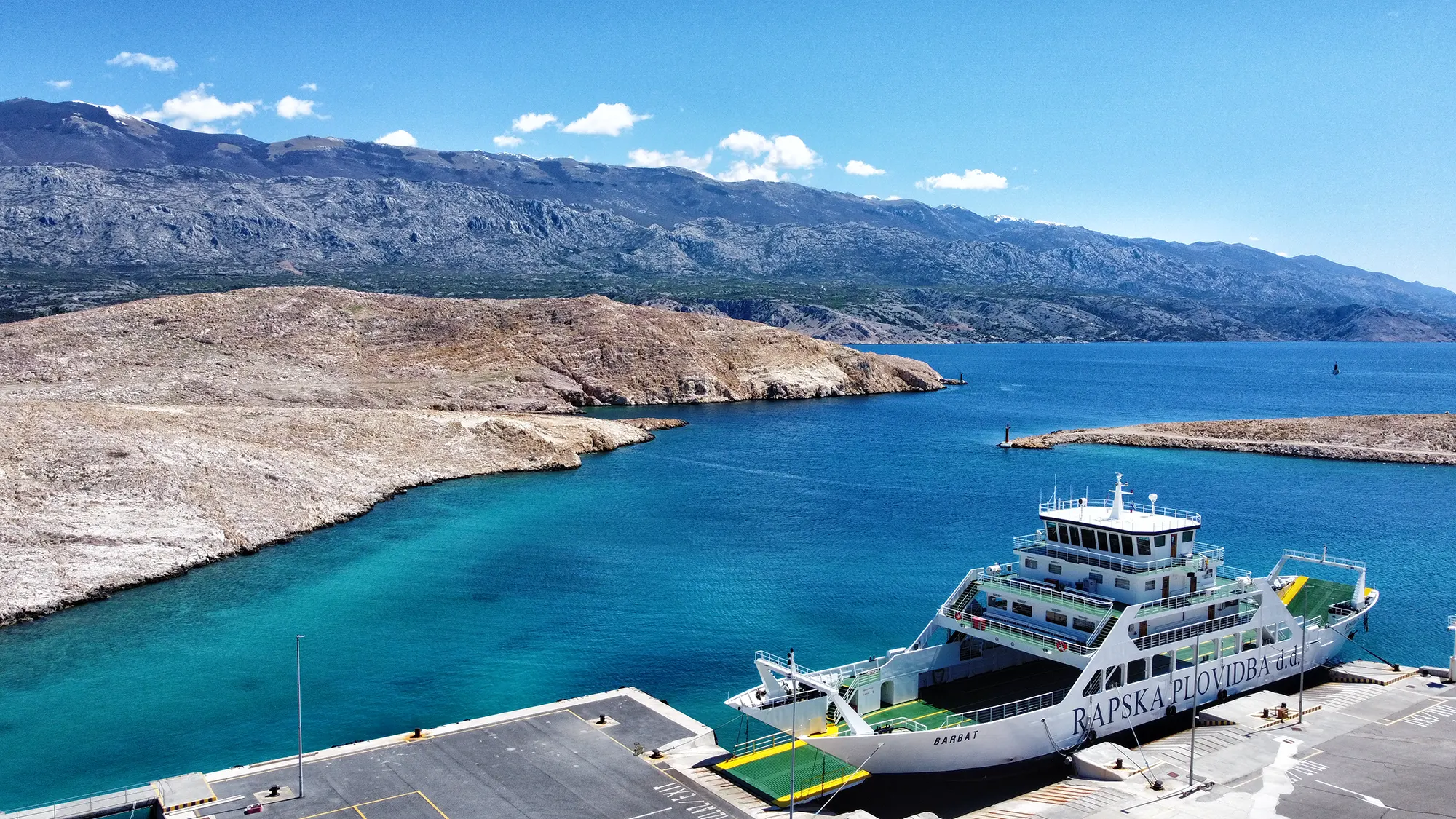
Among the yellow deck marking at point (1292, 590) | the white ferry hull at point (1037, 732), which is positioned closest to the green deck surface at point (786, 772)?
the white ferry hull at point (1037, 732)

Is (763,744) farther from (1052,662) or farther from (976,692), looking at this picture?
(1052,662)

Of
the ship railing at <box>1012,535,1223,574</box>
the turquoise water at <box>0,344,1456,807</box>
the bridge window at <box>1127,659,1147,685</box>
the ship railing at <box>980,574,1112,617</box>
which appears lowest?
the turquoise water at <box>0,344,1456,807</box>

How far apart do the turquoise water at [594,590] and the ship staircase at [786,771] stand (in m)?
5.23

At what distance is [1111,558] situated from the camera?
108 ft

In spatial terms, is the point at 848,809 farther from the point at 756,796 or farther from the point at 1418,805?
the point at 1418,805

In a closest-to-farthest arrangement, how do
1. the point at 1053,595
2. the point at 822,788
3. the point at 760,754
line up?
the point at 822,788
the point at 760,754
the point at 1053,595

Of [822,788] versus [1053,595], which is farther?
[1053,595]

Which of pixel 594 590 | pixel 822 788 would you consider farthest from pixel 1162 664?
pixel 594 590

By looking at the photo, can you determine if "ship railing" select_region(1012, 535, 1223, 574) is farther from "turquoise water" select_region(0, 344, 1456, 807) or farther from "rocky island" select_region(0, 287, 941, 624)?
"rocky island" select_region(0, 287, 941, 624)

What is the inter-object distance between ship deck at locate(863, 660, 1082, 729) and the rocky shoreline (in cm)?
6983

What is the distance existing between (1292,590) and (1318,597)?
3.54ft

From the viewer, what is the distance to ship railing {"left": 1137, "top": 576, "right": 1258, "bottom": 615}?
3231 centimetres

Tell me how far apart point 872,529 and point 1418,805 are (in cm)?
3920

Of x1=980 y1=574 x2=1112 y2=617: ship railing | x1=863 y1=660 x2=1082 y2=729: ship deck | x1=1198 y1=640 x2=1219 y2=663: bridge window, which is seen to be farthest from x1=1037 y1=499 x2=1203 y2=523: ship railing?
x1=863 y1=660 x2=1082 y2=729: ship deck
